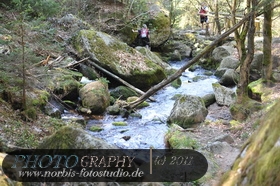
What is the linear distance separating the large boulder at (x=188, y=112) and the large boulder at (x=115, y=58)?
3892 mm

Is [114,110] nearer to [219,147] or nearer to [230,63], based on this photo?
[219,147]

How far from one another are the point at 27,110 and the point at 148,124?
3.93m

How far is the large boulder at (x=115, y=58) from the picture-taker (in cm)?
1230

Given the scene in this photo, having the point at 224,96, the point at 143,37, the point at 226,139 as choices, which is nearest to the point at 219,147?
the point at 226,139

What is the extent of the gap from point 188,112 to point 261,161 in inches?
266

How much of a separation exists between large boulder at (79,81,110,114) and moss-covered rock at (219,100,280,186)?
744 cm

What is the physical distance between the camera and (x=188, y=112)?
877 cm

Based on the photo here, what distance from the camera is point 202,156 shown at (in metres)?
5.67

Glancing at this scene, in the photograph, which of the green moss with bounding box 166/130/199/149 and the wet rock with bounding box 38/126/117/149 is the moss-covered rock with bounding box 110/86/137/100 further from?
the wet rock with bounding box 38/126/117/149

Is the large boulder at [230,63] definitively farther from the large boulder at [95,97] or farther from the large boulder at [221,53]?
the large boulder at [95,97]

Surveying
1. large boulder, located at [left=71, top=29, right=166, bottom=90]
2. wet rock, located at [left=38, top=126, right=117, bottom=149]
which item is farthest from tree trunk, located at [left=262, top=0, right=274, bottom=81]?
wet rock, located at [left=38, top=126, right=117, bottom=149]

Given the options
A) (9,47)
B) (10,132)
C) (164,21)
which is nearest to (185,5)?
(164,21)

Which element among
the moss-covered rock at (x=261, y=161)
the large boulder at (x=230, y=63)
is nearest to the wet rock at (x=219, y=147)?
the moss-covered rock at (x=261, y=161)

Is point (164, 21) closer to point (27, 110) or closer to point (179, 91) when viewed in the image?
point (179, 91)
